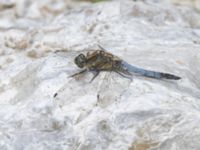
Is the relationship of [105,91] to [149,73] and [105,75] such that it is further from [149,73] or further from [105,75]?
[149,73]

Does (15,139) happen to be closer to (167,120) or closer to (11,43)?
(167,120)

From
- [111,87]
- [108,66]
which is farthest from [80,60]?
[111,87]

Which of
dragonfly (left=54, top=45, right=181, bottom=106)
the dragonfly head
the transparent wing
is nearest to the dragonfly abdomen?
dragonfly (left=54, top=45, right=181, bottom=106)

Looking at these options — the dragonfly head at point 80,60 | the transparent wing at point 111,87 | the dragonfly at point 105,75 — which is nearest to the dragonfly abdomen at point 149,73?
the dragonfly at point 105,75

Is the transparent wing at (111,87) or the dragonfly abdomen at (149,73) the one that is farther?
the dragonfly abdomen at (149,73)

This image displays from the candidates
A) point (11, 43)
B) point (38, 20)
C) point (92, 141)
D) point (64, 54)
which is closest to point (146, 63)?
point (64, 54)

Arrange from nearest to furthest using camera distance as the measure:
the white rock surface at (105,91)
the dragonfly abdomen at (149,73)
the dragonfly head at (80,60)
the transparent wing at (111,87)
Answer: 1. the white rock surface at (105,91)
2. the transparent wing at (111,87)
3. the dragonfly abdomen at (149,73)
4. the dragonfly head at (80,60)

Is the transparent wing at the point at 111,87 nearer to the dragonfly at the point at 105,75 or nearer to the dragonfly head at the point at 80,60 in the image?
the dragonfly at the point at 105,75

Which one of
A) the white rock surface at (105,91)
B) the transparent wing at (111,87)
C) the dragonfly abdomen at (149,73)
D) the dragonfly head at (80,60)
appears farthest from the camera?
the dragonfly head at (80,60)
